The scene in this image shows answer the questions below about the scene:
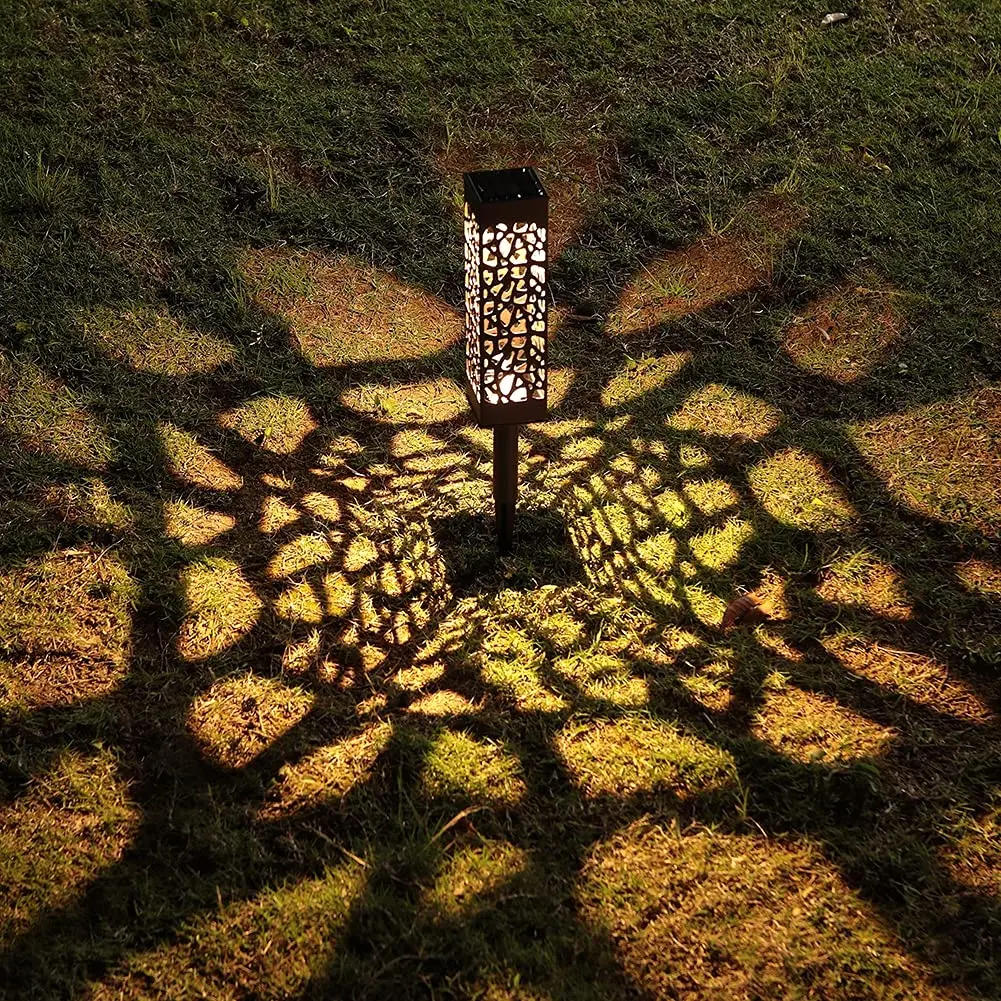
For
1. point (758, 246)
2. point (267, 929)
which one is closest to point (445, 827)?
point (267, 929)

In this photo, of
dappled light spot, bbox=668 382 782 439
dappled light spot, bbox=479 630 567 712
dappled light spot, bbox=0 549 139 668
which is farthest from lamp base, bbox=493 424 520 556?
dappled light spot, bbox=0 549 139 668

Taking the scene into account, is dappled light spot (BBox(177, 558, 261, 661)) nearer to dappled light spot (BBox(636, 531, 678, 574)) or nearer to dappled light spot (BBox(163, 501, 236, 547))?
dappled light spot (BBox(163, 501, 236, 547))

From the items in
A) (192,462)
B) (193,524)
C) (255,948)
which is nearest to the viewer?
(255,948)

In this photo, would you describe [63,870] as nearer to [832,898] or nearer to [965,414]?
[832,898]

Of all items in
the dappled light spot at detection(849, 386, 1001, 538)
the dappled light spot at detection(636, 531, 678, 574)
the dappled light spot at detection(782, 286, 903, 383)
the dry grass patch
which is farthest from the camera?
the dry grass patch

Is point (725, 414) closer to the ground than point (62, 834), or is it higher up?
higher up

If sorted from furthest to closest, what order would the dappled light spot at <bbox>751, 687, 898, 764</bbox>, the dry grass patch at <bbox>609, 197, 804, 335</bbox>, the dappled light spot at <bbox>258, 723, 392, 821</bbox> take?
the dry grass patch at <bbox>609, 197, 804, 335</bbox> → the dappled light spot at <bbox>751, 687, 898, 764</bbox> → the dappled light spot at <bbox>258, 723, 392, 821</bbox>

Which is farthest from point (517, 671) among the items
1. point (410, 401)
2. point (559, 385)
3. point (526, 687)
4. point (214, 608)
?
point (559, 385)

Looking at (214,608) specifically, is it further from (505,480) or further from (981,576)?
(981,576)
